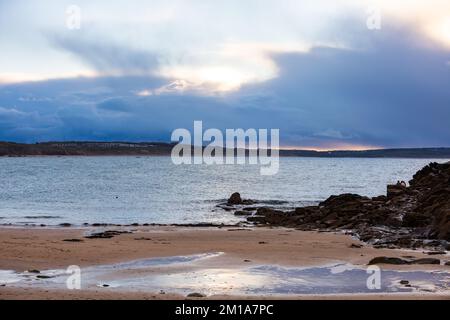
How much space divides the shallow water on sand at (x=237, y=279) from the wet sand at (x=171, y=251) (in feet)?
1.74

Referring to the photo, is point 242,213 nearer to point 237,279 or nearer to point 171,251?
point 171,251

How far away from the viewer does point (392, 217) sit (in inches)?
1009

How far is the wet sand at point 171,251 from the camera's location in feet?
36.4

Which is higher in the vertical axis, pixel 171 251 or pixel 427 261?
pixel 427 261

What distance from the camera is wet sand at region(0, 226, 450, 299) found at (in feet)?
36.4

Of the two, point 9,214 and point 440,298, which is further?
point 9,214

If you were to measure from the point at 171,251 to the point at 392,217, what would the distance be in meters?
11.3

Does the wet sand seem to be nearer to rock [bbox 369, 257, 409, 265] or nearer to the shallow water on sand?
rock [bbox 369, 257, 409, 265]

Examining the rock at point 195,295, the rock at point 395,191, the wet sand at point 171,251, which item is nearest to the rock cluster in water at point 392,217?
the rock at point 395,191

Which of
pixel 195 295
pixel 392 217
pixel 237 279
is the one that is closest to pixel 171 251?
pixel 237 279

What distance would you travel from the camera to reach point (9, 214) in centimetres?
3553
